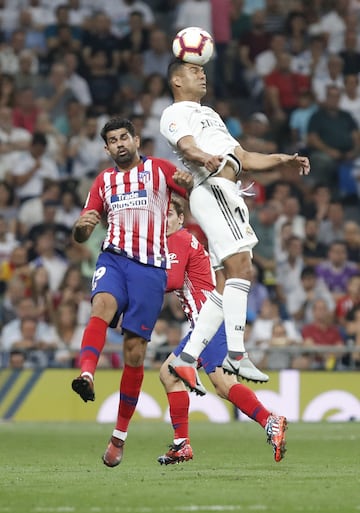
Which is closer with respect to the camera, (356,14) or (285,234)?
(285,234)

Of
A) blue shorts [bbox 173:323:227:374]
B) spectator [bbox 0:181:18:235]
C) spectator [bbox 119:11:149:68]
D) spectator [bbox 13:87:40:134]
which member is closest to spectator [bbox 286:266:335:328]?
spectator [bbox 0:181:18:235]

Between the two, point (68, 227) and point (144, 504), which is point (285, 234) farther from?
point (144, 504)

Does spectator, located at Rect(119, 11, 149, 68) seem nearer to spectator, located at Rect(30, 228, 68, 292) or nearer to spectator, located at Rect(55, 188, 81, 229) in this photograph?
spectator, located at Rect(55, 188, 81, 229)

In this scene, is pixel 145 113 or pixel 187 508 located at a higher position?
pixel 145 113

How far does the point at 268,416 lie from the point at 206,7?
45.6ft

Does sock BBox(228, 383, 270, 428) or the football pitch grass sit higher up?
sock BBox(228, 383, 270, 428)

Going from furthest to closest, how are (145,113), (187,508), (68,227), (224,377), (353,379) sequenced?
(145,113) → (68,227) → (353,379) → (224,377) → (187,508)

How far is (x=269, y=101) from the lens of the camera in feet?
74.0

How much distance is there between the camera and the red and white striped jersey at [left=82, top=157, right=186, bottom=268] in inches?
380

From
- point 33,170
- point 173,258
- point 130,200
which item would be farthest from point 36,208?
point 130,200

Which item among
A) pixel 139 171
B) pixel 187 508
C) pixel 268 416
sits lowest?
pixel 187 508

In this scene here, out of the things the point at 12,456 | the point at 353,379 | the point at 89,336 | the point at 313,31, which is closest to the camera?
the point at 89,336

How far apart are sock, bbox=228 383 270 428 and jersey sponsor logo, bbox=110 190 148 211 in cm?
162

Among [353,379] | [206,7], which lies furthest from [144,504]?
[206,7]
